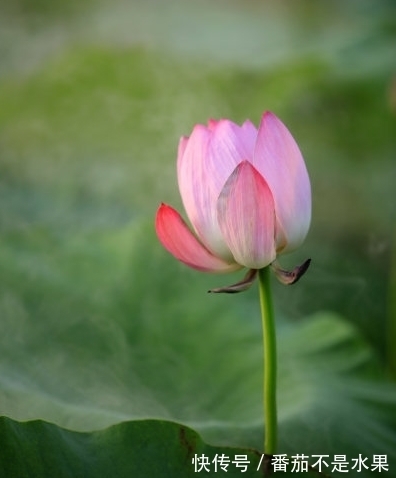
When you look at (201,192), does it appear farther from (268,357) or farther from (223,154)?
(268,357)

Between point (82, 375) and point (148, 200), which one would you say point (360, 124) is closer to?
point (148, 200)

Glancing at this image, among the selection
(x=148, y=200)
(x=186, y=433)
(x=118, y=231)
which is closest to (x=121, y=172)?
(x=148, y=200)

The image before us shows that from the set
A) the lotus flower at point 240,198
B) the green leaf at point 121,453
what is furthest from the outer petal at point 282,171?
the green leaf at point 121,453

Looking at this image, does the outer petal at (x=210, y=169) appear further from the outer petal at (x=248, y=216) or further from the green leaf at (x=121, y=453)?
the green leaf at (x=121, y=453)

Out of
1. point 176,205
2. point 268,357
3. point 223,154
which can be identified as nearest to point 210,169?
point 223,154

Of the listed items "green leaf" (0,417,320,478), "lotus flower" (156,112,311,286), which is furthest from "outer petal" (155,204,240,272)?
"green leaf" (0,417,320,478)
